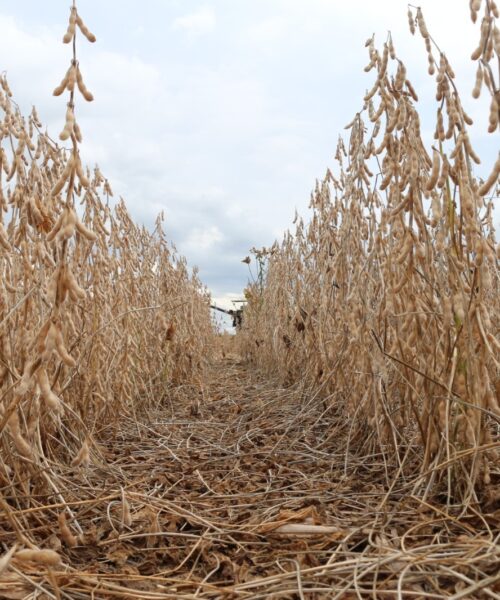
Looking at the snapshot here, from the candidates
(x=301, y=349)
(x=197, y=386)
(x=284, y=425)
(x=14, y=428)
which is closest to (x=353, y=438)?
(x=284, y=425)

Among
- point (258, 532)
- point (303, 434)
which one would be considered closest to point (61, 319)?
point (258, 532)

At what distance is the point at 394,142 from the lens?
1.95m

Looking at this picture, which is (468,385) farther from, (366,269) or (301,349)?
(301,349)

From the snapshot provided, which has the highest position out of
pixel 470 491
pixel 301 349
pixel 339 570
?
pixel 301 349

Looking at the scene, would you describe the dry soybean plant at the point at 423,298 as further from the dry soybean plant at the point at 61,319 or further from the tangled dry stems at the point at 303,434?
the dry soybean plant at the point at 61,319

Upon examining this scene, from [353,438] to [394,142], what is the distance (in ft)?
3.72

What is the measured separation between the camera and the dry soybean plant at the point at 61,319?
1242 mm

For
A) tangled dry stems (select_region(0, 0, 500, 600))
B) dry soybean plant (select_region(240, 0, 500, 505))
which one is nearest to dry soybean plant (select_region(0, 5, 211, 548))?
tangled dry stems (select_region(0, 0, 500, 600))

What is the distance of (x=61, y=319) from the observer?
1.92 meters

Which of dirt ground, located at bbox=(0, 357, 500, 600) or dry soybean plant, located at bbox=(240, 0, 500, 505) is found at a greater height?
dry soybean plant, located at bbox=(240, 0, 500, 505)

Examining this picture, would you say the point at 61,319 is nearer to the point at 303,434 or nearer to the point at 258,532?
the point at 258,532

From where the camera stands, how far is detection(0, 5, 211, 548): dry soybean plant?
1242mm

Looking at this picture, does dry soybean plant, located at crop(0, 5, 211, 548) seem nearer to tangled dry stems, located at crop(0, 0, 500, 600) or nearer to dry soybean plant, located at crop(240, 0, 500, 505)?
tangled dry stems, located at crop(0, 0, 500, 600)

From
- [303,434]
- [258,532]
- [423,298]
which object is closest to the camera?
[258,532]
